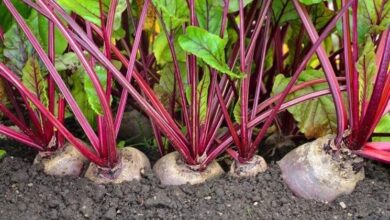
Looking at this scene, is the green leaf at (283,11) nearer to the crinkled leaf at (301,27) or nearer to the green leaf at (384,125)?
the crinkled leaf at (301,27)

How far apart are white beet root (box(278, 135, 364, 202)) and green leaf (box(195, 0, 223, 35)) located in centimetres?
33

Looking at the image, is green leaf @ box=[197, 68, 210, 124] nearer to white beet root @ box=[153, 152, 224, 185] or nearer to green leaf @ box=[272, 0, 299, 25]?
white beet root @ box=[153, 152, 224, 185]

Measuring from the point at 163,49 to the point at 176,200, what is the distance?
0.34m

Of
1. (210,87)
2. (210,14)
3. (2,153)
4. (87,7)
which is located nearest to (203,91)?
(210,87)

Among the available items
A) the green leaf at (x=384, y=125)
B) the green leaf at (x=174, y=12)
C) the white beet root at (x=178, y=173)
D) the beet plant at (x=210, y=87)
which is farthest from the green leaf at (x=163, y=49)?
the green leaf at (x=384, y=125)

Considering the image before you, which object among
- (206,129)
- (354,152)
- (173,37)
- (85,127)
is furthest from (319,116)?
(85,127)

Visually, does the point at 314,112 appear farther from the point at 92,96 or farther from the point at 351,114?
the point at 92,96

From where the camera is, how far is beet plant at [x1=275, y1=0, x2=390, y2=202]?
1.18 m

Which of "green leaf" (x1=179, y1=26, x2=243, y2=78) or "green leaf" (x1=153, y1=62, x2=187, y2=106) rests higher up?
"green leaf" (x1=179, y1=26, x2=243, y2=78)

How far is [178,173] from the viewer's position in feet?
4.33

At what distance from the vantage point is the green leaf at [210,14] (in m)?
1.26

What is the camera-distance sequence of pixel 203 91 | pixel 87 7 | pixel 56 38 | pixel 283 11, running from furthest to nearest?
pixel 283 11 → pixel 56 38 → pixel 203 91 → pixel 87 7

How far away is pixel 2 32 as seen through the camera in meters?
1.36

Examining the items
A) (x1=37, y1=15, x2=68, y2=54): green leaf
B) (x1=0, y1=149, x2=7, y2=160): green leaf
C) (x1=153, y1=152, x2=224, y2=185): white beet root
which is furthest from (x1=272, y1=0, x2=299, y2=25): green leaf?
(x1=0, y1=149, x2=7, y2=160): green leaf
